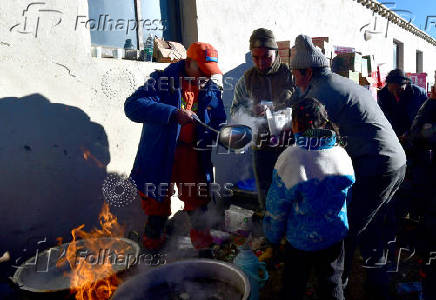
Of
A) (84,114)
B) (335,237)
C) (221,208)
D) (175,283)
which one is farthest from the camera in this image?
(221,208)

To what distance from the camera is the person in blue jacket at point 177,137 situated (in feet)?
9.34

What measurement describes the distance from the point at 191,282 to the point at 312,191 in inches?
41.6

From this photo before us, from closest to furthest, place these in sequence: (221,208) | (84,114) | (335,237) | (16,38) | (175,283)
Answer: (335,237) < (175,283) < (16,38) < (84,114) < (221,208)

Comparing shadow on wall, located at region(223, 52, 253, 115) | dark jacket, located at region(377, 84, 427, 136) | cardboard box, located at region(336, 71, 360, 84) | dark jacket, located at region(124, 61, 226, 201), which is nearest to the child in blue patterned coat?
dark jacket, located at region(124, 61, 226, 201)

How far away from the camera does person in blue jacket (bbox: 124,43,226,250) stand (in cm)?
285

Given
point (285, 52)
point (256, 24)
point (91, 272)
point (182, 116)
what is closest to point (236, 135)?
point (182, 116)

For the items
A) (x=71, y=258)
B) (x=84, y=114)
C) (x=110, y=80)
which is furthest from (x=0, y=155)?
(x=110, y=80)

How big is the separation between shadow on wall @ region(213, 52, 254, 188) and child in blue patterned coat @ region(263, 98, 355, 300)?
2906 millimetres

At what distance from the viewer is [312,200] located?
197cm

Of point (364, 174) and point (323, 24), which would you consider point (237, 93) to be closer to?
point (364, 174)

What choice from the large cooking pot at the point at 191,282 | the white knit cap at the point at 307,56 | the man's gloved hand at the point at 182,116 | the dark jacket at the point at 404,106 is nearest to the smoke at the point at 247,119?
the white knit cap at the point at 307,56

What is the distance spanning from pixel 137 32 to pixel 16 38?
1.65 metres

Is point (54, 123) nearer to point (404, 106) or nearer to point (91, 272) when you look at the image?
point (91, 272)

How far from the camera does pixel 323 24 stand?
8.19m
